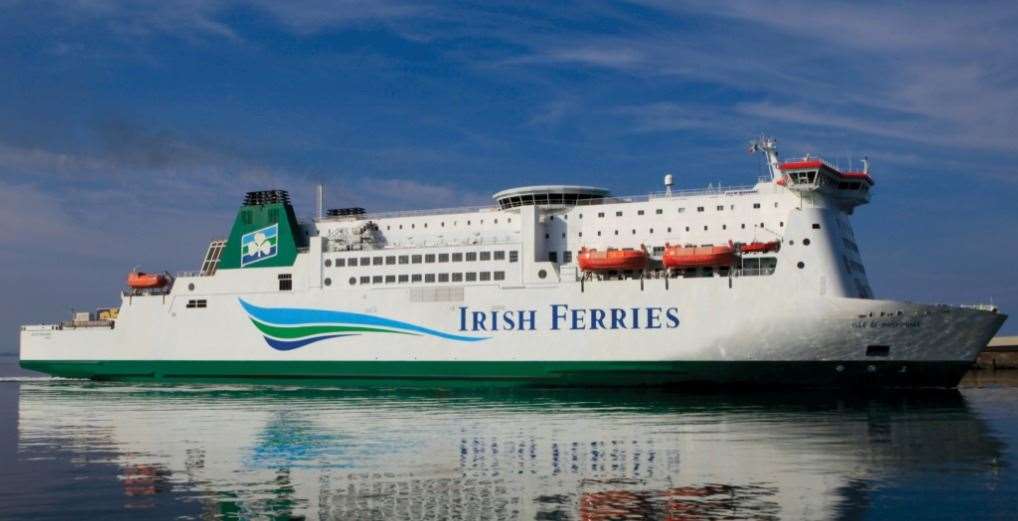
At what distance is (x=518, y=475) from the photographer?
13422 millimetres

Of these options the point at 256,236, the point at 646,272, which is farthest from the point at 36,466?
the point at 256,236

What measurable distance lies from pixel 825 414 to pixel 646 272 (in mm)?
9058

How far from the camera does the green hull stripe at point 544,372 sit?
26.8 metres

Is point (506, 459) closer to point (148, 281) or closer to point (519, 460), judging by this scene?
point (519, 460)

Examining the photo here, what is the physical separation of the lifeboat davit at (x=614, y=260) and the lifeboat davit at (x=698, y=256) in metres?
0.78

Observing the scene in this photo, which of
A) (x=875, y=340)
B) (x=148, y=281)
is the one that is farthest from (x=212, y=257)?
(x=875, y=340)

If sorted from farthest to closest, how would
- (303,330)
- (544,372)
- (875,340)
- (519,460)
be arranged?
(303,330)
(544,372)
(875,340)
(519,460)

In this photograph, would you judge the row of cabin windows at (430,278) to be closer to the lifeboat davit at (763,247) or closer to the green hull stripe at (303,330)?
the green hull stripe at (303,330)

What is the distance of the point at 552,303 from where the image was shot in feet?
98.7

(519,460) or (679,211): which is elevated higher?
(679,211)

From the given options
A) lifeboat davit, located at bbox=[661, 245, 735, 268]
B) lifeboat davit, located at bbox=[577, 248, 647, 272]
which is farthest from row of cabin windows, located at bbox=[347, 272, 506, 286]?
lifeboat davit, located at bbox=[661, 245, 735, 268]

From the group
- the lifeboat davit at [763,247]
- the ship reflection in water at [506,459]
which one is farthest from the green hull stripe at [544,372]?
the lifeboat davit at [763,247]

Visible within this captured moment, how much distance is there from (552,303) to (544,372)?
2.10 meters

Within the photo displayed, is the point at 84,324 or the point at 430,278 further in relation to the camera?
the point at 84,324
